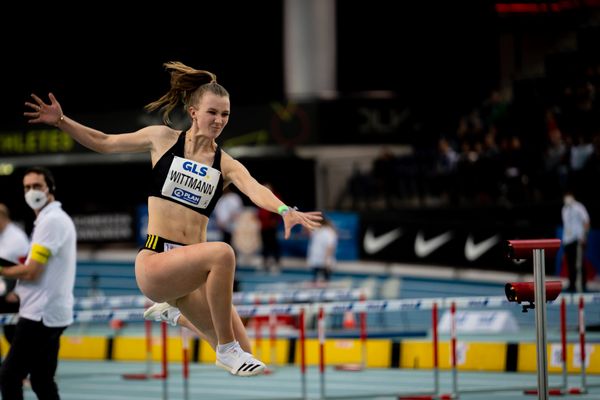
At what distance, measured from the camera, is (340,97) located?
2841 centimetres

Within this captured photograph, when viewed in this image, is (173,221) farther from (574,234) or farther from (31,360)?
(574,234)

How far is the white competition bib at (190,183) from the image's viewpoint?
22.0 ft

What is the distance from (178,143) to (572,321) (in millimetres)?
11791

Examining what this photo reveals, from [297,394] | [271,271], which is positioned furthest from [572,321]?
[271,271]

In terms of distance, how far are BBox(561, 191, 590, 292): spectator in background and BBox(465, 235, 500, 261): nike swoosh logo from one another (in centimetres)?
187

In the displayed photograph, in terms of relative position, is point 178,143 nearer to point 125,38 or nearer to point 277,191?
point 277,191

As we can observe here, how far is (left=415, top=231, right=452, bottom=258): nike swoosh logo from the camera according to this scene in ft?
72.3

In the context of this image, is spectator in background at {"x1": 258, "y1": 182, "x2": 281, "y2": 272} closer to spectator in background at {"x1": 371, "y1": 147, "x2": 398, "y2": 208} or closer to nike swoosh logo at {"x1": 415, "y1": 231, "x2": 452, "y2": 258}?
spectator in background at {"x1": 371, "y1": 147, "x2": 398, "y2": 208}

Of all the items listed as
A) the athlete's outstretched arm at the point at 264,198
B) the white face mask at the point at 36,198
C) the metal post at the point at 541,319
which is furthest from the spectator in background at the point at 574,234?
the athlete's outstretched arm at the point at 264,198

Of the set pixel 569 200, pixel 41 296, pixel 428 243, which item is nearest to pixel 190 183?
pixel 41 296

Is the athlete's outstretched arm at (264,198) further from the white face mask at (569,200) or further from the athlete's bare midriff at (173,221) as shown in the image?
the white face mask at (569,200)

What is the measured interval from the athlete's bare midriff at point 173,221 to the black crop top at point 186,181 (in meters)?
0.04

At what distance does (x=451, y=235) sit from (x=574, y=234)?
319cm

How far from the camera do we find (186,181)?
6.72 m
